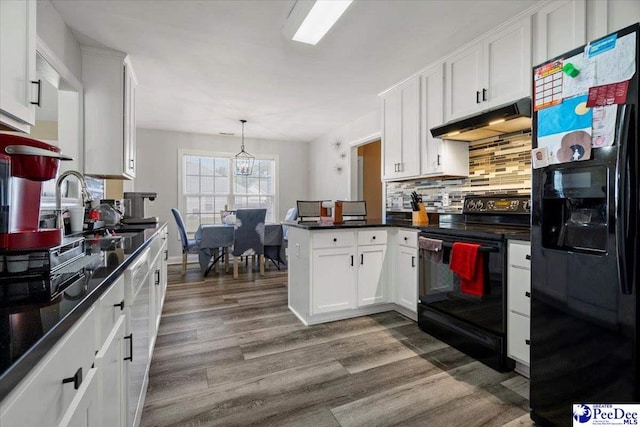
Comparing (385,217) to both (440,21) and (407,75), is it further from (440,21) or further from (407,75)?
(440,21)

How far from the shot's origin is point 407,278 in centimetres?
288

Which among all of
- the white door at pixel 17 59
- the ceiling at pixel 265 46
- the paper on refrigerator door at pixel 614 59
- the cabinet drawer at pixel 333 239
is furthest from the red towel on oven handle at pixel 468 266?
the white door at pixel 17 59

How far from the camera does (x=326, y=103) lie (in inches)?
170

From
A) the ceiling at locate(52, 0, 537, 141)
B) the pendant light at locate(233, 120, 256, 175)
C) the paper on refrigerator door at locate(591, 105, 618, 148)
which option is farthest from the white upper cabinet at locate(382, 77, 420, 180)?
the pendant light at locate(233, 120, 256, 175)

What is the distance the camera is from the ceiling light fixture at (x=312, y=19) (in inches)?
81.9

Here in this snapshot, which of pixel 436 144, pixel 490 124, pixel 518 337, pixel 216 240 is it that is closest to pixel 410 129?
A: pixel 436 144

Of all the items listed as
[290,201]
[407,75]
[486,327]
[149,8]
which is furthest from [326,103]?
[486,327]


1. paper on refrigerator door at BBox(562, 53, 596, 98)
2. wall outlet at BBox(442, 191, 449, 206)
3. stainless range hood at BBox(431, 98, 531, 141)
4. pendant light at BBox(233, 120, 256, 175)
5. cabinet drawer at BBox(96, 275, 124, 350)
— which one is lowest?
cabinet drawer at BBox(96, 275, 124, 350)

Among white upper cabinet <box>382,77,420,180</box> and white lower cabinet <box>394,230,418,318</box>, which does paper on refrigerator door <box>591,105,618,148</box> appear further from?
white upper cabinet <box>382,77,420,180</box>

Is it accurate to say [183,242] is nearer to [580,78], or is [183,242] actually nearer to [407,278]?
[407,278]

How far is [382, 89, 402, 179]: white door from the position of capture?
3.50 meters

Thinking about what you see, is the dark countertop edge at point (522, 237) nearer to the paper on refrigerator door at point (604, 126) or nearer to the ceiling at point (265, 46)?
the paper on refrigerator door at point (604, 126)

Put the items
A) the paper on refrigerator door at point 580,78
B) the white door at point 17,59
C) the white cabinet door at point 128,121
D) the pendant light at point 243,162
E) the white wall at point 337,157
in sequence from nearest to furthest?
the white door at point 17,59 → the paper on refrigerator door at point 580,78 → the white cabinet door at point 128,121 → the white wall at point 337,157 → the pendant light at point 243,162

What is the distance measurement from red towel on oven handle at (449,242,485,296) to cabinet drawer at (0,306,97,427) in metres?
2.08
